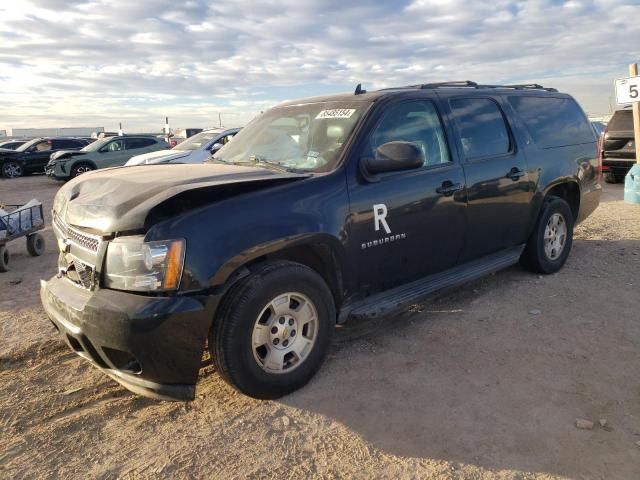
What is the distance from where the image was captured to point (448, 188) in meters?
4.08

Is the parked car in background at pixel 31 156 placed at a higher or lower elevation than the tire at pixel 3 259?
higher

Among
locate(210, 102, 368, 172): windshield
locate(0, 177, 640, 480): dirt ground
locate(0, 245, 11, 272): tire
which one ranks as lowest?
locate(0, 177, 640, 480): dirt ground

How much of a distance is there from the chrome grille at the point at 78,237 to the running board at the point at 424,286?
167 centimetres

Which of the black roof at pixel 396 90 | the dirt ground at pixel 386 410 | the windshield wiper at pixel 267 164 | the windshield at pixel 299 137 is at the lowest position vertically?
the dirt ground at pixel 386 410

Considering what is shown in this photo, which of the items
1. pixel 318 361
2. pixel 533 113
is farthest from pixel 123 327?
pixel 533 113

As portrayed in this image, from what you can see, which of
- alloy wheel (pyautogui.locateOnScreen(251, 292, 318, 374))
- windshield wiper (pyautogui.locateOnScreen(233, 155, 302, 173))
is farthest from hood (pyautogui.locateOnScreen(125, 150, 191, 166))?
alloy wheel (pyautogui.locateOnScreen(251, 292, 318, 374))

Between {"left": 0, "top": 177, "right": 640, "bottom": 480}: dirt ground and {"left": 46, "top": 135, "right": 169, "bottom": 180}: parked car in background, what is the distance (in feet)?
48.6

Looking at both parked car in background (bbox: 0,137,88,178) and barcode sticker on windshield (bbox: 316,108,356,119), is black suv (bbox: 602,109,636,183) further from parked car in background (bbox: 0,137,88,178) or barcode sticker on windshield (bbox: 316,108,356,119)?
parked car in background (bbox: 0,137,88,178)

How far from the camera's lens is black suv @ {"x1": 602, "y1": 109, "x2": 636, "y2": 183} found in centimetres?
1212

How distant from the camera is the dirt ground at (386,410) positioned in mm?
2604

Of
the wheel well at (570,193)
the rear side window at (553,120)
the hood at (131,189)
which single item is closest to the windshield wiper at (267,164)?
the hood at (131,189)

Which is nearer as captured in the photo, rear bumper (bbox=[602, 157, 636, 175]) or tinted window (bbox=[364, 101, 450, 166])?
tinted window (bbox=[364, 101, 450, 166])

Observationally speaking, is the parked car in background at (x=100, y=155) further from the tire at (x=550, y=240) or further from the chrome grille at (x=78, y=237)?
the tire at (x=550, y=240)

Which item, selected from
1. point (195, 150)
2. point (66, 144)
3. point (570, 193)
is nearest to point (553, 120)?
point (570, 193)
